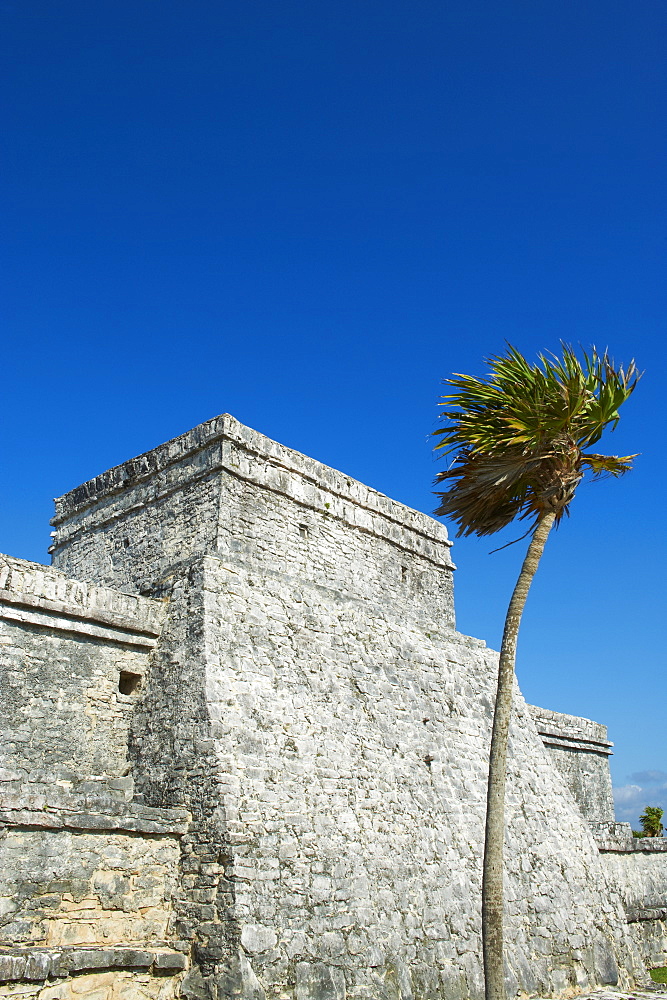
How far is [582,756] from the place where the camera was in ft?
61.0

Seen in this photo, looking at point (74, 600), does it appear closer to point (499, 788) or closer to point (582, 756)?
point (499, 788)

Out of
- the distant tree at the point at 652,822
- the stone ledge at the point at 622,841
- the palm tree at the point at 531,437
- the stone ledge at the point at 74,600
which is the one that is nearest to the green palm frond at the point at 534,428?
the palm tree at the point at 531,437

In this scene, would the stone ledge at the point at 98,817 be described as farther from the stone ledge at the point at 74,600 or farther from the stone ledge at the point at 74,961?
the stone ledge at the point at 74,600

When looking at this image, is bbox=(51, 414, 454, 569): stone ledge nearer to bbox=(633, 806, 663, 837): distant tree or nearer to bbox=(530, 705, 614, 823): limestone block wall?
bbox=(530, 705, 614, 823): limestone block wall

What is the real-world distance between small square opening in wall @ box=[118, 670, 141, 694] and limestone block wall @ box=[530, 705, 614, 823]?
33.2 feet

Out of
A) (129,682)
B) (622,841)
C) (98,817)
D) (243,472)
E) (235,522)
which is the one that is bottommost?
(622,841)

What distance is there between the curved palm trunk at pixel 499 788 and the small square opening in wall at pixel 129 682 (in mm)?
4170

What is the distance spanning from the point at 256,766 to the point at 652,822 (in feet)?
54.9

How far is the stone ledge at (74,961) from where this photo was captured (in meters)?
6.74

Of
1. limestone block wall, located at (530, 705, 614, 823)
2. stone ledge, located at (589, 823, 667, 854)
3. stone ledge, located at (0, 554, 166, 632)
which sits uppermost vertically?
stone ledge, located at (0, 554, 166, 632)

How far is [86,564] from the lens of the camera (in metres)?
12.2

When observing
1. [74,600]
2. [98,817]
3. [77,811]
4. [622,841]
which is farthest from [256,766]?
[622,841]

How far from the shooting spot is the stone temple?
300 inches

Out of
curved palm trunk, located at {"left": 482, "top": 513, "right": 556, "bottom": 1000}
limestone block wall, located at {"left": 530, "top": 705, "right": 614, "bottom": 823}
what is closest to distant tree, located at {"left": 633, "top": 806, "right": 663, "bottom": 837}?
limestone block wall, located at {"left": 530, "top": 705, "right": 614, "bottom": 823}
